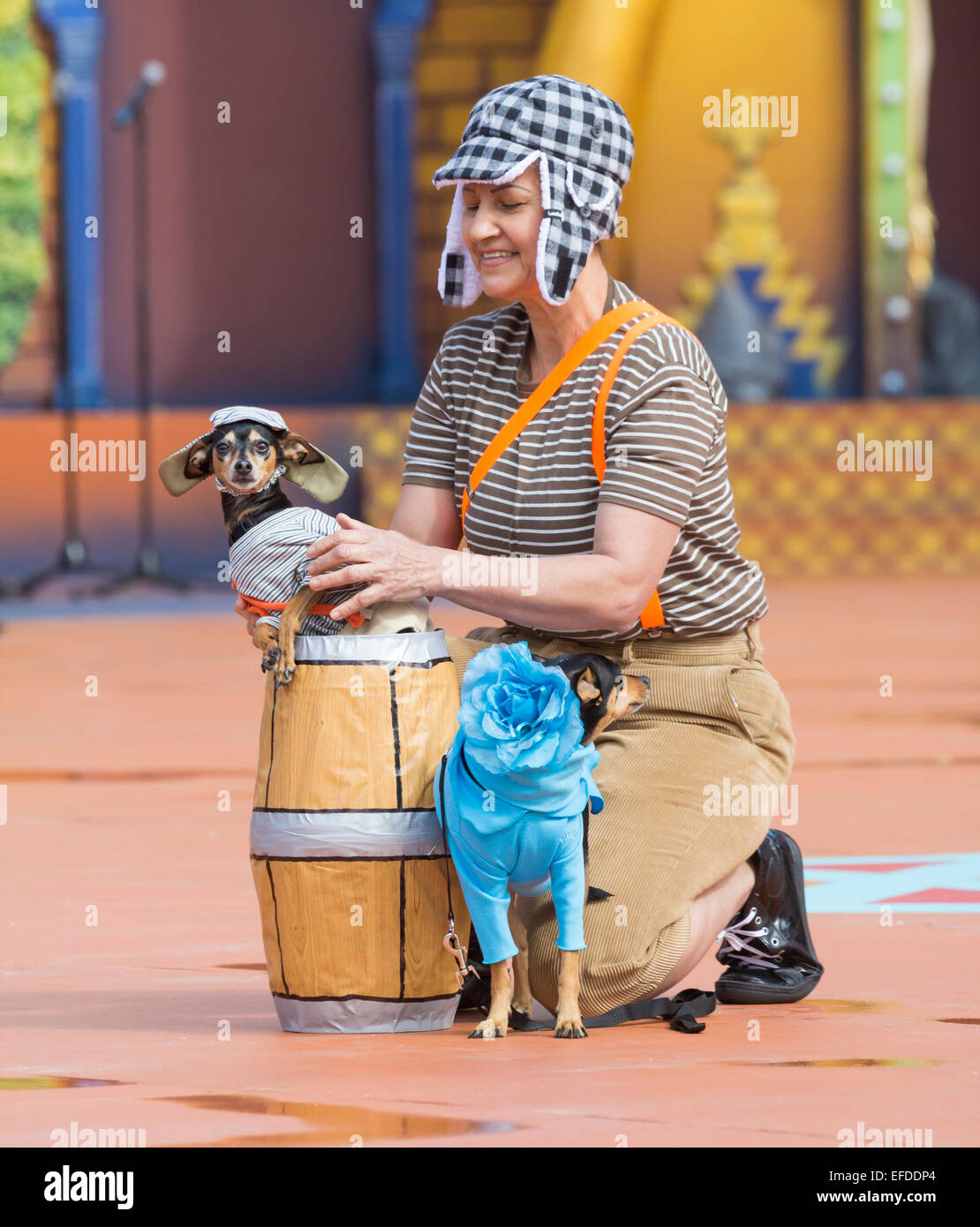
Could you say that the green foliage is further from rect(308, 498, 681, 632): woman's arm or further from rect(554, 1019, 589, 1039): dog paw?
rect(554, 1019, 589, 1039): dog paw

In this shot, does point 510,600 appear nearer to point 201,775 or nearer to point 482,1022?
point 482,1022

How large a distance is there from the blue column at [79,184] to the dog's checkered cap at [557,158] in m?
13.5

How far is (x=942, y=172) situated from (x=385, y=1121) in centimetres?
1624

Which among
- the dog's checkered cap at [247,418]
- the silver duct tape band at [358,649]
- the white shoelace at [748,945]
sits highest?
the dog's checkered cap at [247,418]

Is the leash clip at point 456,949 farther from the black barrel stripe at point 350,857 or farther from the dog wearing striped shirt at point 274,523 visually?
the dog wearing striped shirt at point 274,523

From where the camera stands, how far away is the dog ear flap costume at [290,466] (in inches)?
145

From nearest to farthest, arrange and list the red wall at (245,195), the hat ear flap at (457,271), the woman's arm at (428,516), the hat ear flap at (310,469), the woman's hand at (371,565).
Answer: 1. the woman's hand at (371,565)
2. the hat ear flap at (310,469)
3. the hat ear flap at (457,271)
4. the woman's arm at (428,516)
5. the red wall at (245,195)

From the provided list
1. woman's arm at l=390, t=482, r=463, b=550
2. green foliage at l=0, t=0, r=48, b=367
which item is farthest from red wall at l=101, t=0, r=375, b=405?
woman's arm at l=390, t=482, r=463, b=550

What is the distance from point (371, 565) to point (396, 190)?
14.4 m

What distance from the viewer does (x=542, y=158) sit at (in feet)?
12.4

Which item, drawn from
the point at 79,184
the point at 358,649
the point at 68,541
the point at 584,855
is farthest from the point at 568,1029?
the point at 79,184

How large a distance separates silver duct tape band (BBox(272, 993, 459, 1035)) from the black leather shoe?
0.63 meters

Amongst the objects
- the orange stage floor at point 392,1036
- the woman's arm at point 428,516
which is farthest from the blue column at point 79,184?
the woman's arm at point 428,516
